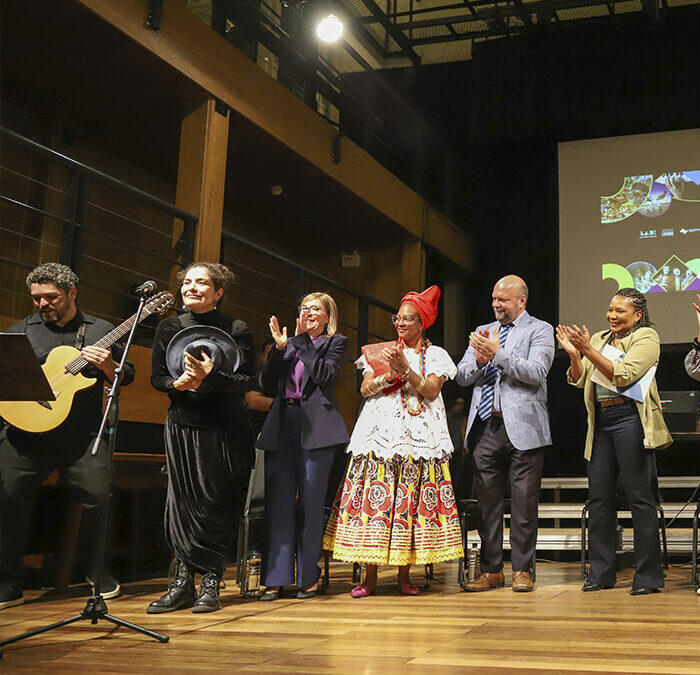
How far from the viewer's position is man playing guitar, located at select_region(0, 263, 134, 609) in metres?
3.54

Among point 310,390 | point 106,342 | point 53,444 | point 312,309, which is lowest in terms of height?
point 53,444

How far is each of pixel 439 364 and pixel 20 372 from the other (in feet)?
6.58

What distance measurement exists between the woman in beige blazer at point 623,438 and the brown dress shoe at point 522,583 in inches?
11.1

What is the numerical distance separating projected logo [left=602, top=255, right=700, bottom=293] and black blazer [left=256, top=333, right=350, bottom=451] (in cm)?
515

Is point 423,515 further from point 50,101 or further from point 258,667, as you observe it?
point 50,101

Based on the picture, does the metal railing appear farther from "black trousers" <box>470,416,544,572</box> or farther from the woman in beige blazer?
the woman in beige blazer

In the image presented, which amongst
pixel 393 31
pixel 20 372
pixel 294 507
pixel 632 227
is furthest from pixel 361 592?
pixel 393 31

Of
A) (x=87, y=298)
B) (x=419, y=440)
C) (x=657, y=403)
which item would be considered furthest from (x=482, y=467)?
(x=87, y=298)

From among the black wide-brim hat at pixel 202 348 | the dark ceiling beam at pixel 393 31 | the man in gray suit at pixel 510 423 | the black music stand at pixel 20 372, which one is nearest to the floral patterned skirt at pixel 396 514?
the man in gray suit at pixel 510 423

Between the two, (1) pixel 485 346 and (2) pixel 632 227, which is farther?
(2) pixel 632 227

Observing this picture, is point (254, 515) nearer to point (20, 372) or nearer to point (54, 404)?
point (54, 404)

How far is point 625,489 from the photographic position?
Answer: 395 cm

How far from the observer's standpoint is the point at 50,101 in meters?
6.55

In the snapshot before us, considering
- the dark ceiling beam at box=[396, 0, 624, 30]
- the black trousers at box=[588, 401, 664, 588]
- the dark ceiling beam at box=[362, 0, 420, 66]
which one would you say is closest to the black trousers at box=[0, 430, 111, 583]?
the black trousers at box=[588, 401, 664, 588]
